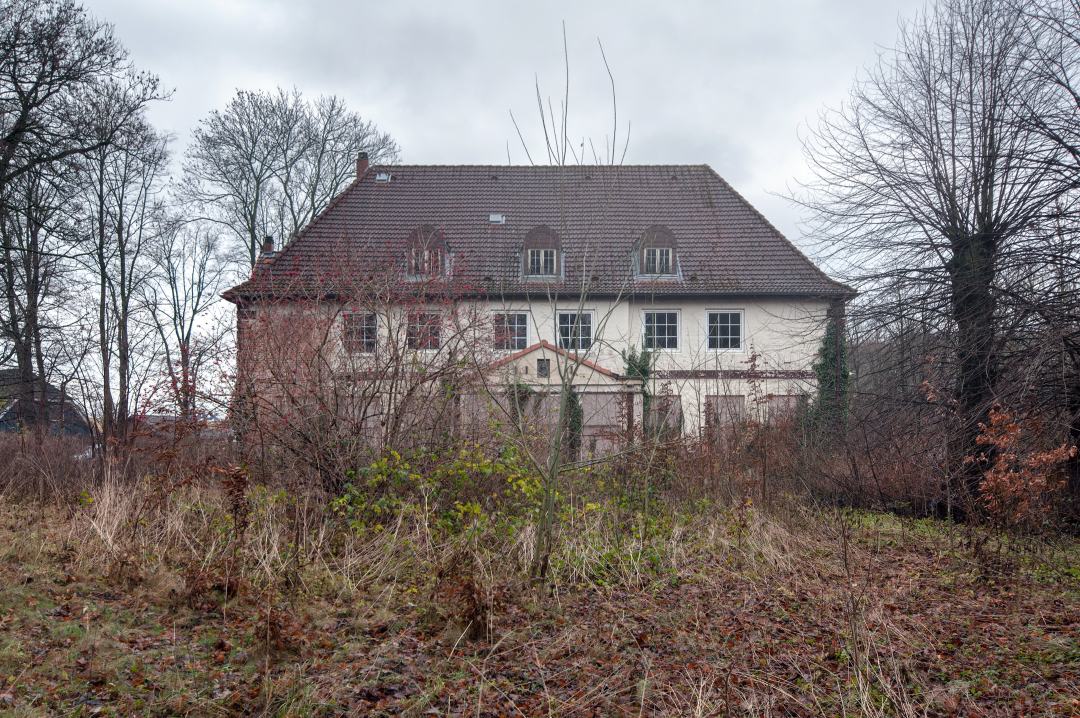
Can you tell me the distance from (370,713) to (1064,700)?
12.6 ft

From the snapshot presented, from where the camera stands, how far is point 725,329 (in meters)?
23.6

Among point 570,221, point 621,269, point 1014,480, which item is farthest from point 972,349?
point 570,221

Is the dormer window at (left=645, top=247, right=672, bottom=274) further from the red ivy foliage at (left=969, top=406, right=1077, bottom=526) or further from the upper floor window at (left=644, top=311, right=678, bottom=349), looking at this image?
the red ivy foliage at (left=969, top=406, right=1077, bottom=526)

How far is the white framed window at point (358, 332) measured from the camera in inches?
371

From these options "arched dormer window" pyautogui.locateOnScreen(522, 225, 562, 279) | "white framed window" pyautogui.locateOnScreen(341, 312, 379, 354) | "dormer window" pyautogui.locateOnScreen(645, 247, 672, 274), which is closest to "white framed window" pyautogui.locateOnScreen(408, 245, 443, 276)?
"white framed window" pyautogui.locateOnScreen(341, 312, 379, 354)

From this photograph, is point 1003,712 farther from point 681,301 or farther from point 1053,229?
point 681,301

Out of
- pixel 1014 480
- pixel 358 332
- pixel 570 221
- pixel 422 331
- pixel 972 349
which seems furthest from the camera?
pixel 570 221

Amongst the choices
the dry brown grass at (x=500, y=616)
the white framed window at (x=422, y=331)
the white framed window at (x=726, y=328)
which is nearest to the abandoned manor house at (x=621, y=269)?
the white framed window at (x=726, y=328)

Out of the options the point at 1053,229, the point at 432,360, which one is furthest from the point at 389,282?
the point at 1053,229

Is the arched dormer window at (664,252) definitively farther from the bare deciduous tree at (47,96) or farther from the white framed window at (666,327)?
the bare deciduous tree at (47,96)

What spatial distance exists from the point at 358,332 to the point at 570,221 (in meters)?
16.9

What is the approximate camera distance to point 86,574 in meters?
6.71

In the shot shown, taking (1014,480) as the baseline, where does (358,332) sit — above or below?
above

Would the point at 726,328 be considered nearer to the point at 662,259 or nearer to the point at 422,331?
the point at 662,259
